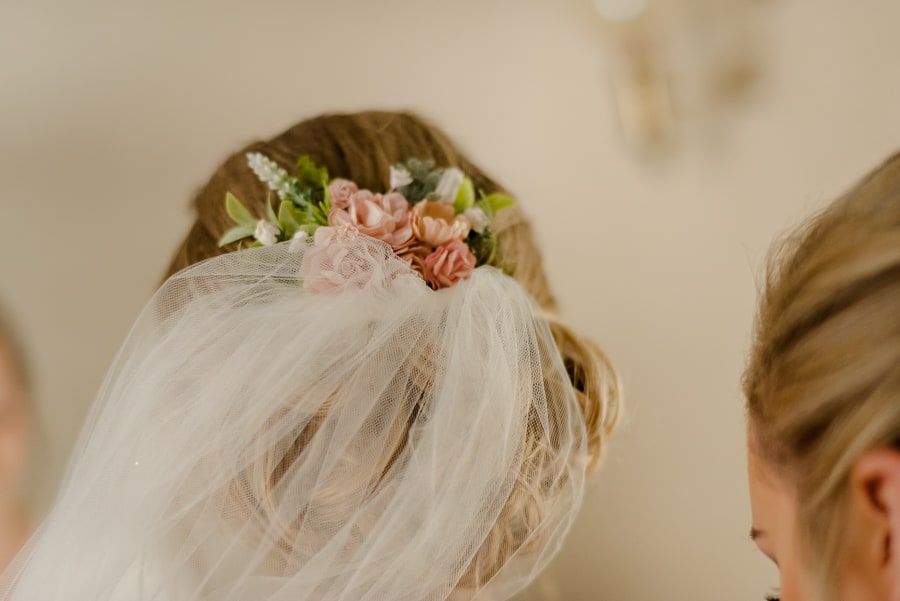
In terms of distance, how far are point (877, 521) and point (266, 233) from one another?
581 millimetres

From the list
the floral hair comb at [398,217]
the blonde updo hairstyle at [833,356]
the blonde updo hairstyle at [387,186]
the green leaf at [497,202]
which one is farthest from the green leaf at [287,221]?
the blonde updo hairstyle at [833,356]

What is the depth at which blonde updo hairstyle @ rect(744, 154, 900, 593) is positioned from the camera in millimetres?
457

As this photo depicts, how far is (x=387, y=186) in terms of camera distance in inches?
34.9

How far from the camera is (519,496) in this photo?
2.17ft

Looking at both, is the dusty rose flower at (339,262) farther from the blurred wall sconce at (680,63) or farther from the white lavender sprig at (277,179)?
the blurred wall sconce at (680,63)

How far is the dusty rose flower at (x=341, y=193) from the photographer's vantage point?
77 centimetres

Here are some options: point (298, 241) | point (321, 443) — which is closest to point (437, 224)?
point (298, 241)

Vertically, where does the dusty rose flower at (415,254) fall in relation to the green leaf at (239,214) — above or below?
below

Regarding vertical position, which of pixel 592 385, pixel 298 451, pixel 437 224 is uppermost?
pixel 437 224

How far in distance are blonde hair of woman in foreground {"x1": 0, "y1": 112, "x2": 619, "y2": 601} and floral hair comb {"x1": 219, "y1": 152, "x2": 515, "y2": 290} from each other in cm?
1

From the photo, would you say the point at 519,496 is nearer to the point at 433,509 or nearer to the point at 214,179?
the point at 433,509

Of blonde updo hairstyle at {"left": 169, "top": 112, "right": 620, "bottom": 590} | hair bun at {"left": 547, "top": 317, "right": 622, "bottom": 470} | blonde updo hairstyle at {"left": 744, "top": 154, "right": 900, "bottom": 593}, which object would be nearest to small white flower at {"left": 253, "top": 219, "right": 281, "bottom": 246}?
blonde updo hairstyle at {"left": 169, "top": 112, "right": 620, "bottom": 590}

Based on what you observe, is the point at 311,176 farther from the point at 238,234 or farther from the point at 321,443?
the point at 321,443

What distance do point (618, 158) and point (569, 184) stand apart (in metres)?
0.09
